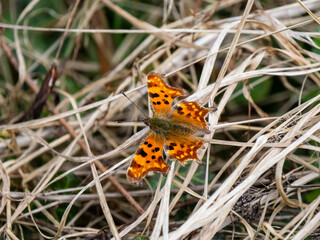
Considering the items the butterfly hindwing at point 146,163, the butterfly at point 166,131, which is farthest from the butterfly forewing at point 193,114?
the butterfly hindwing at point 146,163

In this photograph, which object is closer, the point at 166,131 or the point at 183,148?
the point at 183,148

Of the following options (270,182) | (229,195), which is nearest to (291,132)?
(270,182)

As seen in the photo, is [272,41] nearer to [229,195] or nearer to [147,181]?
[147,181]

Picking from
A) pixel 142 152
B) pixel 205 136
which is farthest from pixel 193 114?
pixel 142 152

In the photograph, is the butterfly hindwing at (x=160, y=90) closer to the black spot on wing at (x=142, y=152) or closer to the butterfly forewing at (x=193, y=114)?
the butterfly forewing at (x=193, y=114)

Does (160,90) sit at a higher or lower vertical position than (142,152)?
higher

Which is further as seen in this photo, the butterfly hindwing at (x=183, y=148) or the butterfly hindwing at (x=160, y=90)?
the butterfly hindwing at (x=160, y=90)

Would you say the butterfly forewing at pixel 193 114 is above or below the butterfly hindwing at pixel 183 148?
above

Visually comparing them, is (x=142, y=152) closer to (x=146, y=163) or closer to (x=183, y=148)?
(x=146, y=163)
